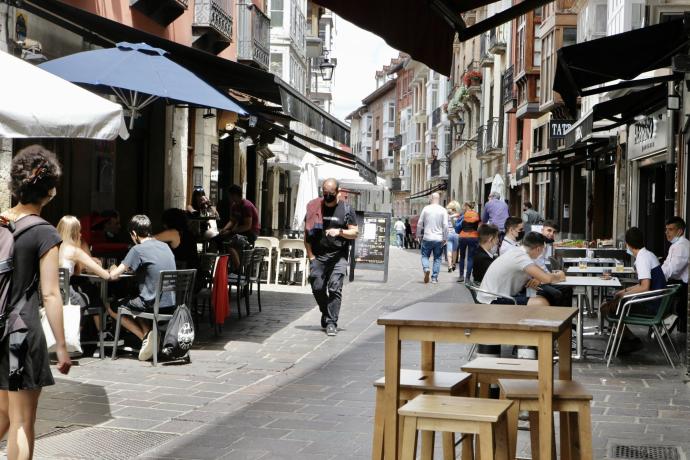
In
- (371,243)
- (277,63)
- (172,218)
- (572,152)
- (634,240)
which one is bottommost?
(371,243)

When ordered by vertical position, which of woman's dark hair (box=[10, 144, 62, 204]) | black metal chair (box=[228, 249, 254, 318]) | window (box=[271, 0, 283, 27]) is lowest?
black metal chair (box=[228, 249, 254, 318])

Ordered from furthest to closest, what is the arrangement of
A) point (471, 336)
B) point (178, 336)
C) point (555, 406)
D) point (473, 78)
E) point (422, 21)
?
1. point (473, 78)
2. point (178, 336)
3. point (422, 21)
4. point (555, 406)
5. point (471, 336)

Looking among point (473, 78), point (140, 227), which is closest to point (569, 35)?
point (473, 78)

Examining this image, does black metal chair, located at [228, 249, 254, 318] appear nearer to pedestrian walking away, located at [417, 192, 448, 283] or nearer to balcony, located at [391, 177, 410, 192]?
pedestrian walking away, located at [417, 192, 448, 283]

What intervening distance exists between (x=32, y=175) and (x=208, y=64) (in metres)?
7.73

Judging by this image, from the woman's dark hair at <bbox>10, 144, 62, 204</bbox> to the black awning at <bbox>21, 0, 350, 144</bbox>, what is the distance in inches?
254

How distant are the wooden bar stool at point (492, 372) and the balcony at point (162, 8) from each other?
11.7 metres

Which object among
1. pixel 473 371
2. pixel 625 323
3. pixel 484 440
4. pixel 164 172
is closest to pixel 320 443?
pixel 473 371

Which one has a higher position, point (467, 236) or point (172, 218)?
point (172, 218)

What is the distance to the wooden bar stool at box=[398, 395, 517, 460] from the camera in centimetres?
437

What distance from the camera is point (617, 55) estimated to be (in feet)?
33.5

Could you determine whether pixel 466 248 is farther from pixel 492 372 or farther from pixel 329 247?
pixel 492 372

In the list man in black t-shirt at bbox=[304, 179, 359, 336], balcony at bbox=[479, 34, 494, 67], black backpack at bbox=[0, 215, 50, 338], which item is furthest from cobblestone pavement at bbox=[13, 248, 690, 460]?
balcony at bbox=[479, 34, 494, 67]

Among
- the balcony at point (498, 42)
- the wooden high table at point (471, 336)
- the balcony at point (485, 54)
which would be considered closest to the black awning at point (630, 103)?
the wooden high table at point (471, 336)
